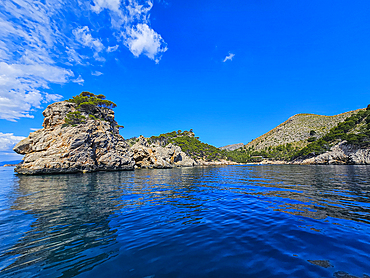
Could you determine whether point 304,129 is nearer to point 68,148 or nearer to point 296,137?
point 296,137

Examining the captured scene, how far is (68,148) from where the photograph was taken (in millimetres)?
43125

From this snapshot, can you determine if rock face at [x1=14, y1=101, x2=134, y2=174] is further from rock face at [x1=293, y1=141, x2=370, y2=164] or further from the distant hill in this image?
the distant hill

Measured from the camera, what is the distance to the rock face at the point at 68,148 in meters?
39.7

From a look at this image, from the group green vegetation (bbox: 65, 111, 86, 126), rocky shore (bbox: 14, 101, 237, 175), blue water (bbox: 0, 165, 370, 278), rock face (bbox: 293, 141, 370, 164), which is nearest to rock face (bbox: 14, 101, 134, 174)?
rocky shore (bbox: 14, 101, 237, 175)

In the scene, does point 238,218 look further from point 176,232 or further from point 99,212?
point 99,212

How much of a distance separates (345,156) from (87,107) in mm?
111900

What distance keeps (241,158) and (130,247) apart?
6560 inches

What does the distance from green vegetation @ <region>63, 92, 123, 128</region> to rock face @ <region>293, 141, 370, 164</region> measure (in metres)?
103

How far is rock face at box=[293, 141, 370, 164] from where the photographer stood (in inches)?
2584

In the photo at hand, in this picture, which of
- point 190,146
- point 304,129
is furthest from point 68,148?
point 304,129

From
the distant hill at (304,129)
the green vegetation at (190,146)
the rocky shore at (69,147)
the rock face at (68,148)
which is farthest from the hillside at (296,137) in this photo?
the rock face at (68,148)

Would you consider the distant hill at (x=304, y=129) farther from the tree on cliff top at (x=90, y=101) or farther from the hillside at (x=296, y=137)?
the tree on cliff top at (x=90, y=101)

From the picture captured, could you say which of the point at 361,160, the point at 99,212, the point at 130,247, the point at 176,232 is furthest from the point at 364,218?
the point at 361,160

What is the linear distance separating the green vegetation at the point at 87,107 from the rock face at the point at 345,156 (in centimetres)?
10349
